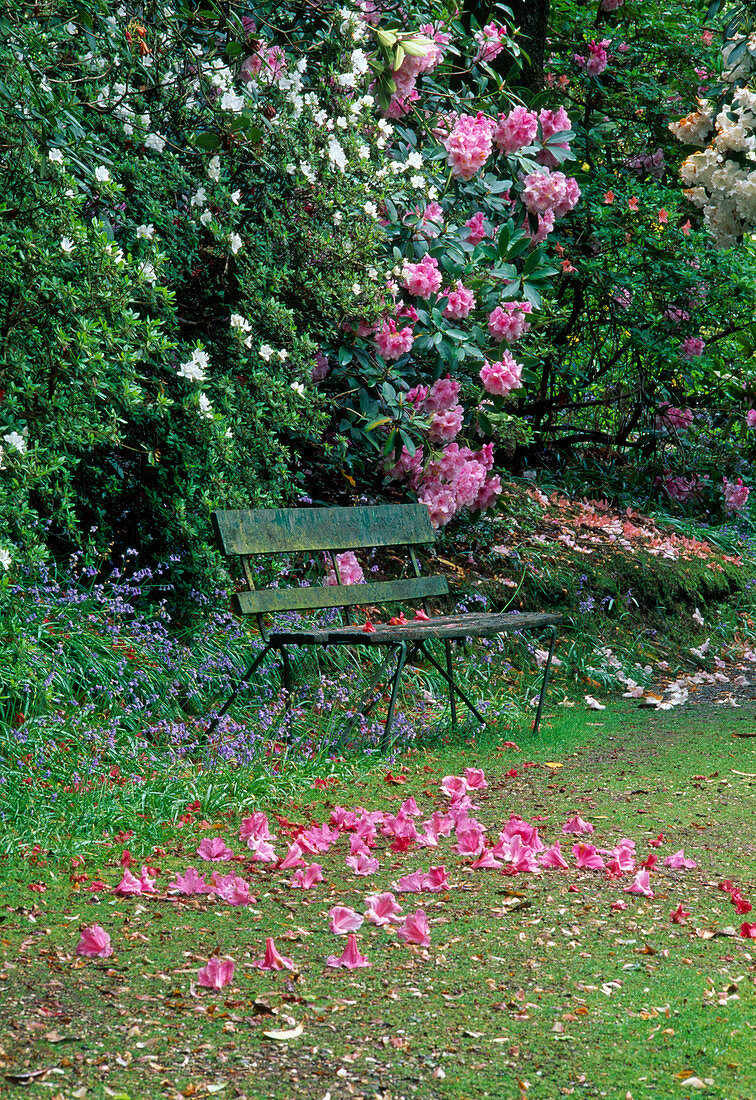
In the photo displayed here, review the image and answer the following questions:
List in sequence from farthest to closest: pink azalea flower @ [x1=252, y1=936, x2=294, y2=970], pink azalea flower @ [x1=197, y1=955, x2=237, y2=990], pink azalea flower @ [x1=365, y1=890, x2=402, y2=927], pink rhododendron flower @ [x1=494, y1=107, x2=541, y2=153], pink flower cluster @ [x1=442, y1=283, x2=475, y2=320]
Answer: pink rhododendron flower @ [x1=494, y1=107, x2=541, y2=153] → pink flower cluster @ [x1=442, y1=283, x2=475, y2=320] → pink azalea flower @ [x1=365, y1=890, x2=402, y2=927] → pink azalea flower @ [x1=252, y1=936, x2=294, y2=970] → pink azalea flower @ [x1=197, y1=955, x2=237, y2=990]

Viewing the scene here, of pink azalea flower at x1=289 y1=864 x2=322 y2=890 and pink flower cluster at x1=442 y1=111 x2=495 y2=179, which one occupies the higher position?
pink flower cluster at x1=442 y1=111 x2=495 y2=179

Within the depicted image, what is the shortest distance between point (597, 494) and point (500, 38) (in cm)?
431

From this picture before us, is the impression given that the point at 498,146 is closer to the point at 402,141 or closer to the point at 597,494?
the point at 402,141

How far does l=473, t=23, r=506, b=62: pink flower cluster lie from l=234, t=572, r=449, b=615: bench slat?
3471mm

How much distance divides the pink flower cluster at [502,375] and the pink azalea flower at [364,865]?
3716 mm

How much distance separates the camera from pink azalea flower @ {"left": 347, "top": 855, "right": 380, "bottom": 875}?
2977 mm

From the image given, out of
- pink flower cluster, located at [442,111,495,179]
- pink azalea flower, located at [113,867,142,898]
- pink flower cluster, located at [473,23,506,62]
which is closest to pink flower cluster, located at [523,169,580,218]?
pink flower cluster, located at [442,111,495,179]

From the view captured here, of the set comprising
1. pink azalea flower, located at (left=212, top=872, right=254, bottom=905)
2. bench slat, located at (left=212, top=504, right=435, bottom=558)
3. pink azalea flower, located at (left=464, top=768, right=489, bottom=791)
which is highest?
bench slat, located at (left=212, top=504, right=435, bottom=558)

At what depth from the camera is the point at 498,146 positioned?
6621 millimetres

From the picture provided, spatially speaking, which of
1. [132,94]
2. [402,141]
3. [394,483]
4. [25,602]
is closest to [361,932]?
[25,602]

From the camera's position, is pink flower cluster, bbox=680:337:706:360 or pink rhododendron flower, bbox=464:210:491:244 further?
pink flower cluster, bbox=680:337:706:360

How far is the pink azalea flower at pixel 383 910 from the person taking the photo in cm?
261

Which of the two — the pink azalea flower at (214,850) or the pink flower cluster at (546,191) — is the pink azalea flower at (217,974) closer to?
the pink azalea flower at (214,850)

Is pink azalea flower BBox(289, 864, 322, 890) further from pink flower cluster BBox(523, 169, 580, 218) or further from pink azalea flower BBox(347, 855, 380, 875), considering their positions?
pink flower cluster BBox(523, 169, 580, 218)
